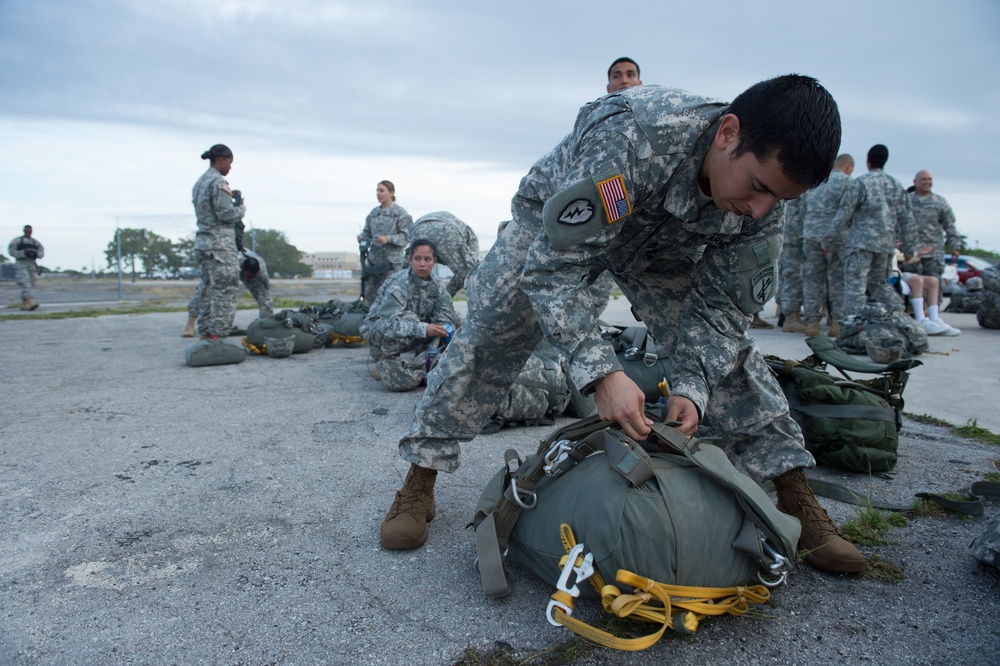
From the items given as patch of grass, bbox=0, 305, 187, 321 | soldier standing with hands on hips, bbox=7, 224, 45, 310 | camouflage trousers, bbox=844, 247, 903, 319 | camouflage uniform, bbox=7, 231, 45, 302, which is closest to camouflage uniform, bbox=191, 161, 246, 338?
patch of grass, bbox=0, 305, 187, 321

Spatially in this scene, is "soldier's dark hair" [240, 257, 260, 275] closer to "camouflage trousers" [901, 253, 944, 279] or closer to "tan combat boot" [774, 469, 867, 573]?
"tan combat boot" [774, 469, 867, 573]

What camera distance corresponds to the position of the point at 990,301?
26.2ft

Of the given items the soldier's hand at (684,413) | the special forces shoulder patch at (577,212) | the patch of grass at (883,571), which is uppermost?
the special forces shoulder patch at (577,212)

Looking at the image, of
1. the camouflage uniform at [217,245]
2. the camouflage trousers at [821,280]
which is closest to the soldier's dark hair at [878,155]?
the camouflage trousers at [821,280]

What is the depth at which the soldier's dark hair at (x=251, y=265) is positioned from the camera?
7.70 meters

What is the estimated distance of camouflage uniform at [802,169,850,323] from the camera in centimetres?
747

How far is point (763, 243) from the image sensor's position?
2.08 metres

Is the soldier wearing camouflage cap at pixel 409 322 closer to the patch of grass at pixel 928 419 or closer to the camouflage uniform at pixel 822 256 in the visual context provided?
the patch of grass at pixel 928 419

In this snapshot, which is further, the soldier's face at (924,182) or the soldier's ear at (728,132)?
the soldier's face at (924,182)

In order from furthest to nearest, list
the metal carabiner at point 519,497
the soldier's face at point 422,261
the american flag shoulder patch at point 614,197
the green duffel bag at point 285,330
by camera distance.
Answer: the green duffel bag at point 285,330
the soldier's face at point 422,261
the metal carabiner at point 519,497
the american flag shoulder patch at point 614,197

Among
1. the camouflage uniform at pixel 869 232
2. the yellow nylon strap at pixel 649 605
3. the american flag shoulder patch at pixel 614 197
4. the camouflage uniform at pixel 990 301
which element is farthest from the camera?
the camouflage uniform at pixel 990 301

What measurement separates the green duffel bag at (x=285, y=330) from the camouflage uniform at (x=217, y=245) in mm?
611

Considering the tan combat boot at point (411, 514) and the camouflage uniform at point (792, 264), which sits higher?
the camouflage uniform at point (792, 264)

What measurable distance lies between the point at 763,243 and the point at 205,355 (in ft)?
16.7
